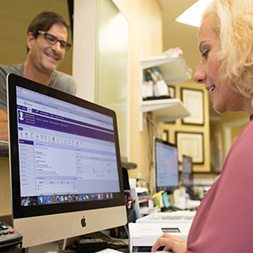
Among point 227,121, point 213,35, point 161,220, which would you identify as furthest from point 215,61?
point 227,121

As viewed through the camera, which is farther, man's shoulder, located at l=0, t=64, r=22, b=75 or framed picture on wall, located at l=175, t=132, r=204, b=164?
framed picture on wall, located at l=175, t=132, r=204, b=164

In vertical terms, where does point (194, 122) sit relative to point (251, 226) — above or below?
above

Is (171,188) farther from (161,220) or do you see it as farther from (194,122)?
(194,122)

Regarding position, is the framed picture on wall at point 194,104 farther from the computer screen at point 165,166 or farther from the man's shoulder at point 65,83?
the man's shoulder at point 65,83

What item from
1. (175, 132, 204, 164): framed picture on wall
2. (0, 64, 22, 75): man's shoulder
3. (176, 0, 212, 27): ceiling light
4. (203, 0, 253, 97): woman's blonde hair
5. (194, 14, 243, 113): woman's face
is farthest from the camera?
(175, 132, 204, 164): framed picture on wall

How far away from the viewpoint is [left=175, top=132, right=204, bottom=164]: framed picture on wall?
5.52 meters

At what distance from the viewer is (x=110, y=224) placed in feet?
3.82

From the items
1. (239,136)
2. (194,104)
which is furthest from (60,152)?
(194,104)

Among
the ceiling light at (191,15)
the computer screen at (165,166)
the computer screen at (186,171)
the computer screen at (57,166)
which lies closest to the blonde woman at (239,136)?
the computer screen at (57,166)

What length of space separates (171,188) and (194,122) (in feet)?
9.68

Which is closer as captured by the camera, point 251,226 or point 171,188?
point 251,226

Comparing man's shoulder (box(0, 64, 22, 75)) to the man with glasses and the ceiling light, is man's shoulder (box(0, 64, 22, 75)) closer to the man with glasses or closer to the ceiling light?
the man with glasses

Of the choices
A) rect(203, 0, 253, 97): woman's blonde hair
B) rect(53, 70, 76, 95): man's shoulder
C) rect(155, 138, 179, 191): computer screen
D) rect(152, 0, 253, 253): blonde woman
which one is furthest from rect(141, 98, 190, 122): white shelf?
rect(203, 0, 253, 97): woman's blonde hair

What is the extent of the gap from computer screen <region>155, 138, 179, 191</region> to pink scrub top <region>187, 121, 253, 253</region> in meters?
1.86
